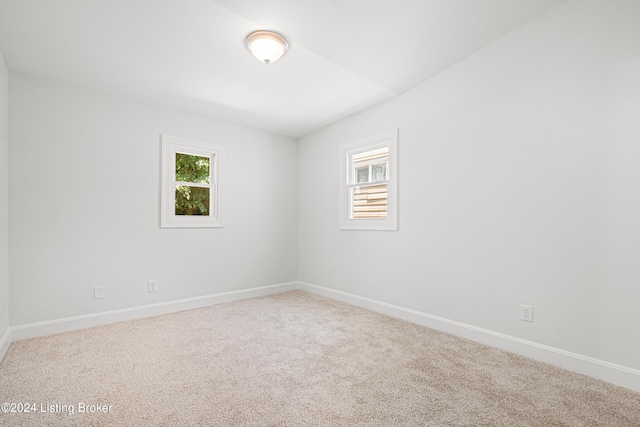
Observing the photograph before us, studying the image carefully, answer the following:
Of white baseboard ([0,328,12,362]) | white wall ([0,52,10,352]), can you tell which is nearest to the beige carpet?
white baseboard ([0,328,12,362])

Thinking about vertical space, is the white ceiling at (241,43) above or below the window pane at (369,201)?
above

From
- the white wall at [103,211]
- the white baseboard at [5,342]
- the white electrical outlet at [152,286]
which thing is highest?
the white wall at [103,211]

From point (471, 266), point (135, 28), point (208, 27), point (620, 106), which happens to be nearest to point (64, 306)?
point (135, 28)

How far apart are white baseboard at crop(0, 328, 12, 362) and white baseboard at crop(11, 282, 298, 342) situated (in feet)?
0.21

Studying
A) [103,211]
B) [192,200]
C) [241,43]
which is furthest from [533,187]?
[103,211]

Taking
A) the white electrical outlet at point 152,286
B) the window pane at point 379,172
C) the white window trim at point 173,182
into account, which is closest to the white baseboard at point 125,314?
the white electrical outlet at point 152,286

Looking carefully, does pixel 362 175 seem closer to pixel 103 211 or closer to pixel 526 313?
pixel 526 313

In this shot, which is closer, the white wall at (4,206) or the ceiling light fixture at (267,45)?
the ceiling light fixture at (267,45)

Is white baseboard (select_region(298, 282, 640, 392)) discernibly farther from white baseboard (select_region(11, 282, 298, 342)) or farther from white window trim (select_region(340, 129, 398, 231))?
white baseboard (select_region(11, 282, 298, 342))

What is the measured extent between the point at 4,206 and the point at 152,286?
1492 mm

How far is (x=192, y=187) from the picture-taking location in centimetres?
399

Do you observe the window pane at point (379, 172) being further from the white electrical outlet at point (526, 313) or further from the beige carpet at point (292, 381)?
the white electrical outlet at point (526, 313)

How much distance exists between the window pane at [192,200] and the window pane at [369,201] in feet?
6.42

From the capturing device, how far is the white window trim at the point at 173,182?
144 inches
